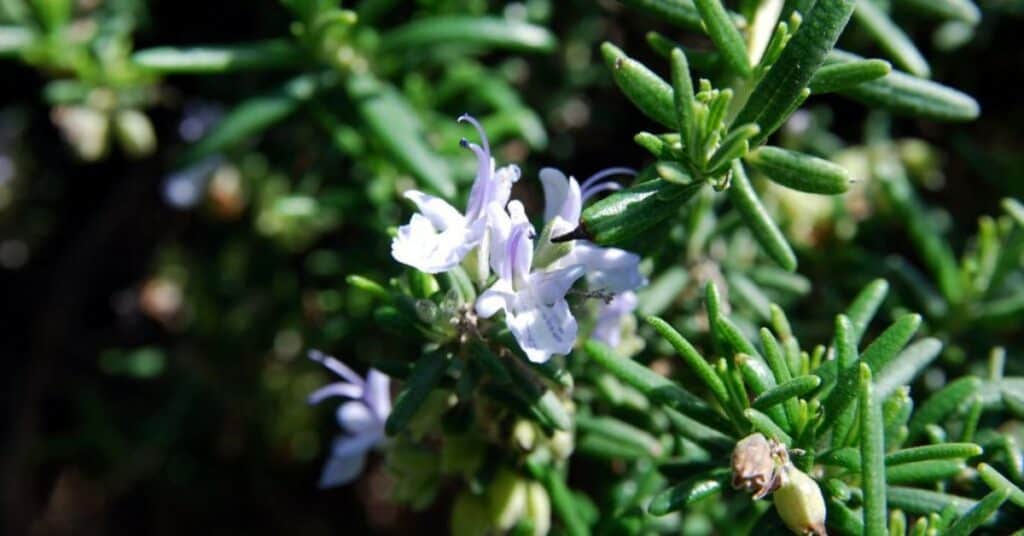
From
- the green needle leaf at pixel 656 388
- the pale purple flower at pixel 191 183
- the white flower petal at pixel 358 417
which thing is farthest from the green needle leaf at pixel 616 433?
the pale purple flower at pixel 191 183

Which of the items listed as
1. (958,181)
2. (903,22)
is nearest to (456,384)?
(903,22)

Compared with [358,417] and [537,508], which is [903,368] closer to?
[537,508]

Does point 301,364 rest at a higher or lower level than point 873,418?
lower

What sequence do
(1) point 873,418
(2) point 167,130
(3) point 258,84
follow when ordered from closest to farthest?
(1) point 873,418, (3) point 258,84, (2) point 167,130

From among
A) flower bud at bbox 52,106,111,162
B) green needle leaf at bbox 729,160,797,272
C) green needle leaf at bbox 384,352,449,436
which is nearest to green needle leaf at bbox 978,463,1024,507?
green needle leaf at bbox 729,160,797,272

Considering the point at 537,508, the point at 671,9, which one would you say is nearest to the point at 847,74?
the point at 671,9

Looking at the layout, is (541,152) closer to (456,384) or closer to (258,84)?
(258,84)
